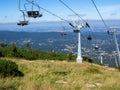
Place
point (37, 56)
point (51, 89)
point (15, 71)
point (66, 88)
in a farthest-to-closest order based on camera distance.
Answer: point (37, 56) < point (15, 71) < point (66, 88) < point (51, 89)

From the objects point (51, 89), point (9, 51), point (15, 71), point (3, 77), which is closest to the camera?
point (51, 89)

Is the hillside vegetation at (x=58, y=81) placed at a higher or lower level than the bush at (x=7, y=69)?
lower

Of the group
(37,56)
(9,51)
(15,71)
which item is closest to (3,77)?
(15,71)

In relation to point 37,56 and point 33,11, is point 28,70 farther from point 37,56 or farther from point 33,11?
point 37,56

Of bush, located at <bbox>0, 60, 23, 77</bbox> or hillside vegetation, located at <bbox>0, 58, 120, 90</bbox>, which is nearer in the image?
hillside vegetation, located at <bbox>0, 58, 120, 90</bbox>

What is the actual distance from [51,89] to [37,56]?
1925 inches

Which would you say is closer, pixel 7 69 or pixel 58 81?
pixel 58 81

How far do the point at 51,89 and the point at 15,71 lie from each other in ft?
27.8

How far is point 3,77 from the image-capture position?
2259cm

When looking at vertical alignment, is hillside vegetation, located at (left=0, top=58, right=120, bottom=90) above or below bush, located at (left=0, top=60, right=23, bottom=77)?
below

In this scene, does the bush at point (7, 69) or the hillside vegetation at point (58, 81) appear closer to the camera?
the hillside vegetation at point (58, 81)

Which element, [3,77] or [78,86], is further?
[3,77]

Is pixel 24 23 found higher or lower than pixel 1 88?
Answer: higher

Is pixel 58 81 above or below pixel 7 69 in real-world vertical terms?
below
